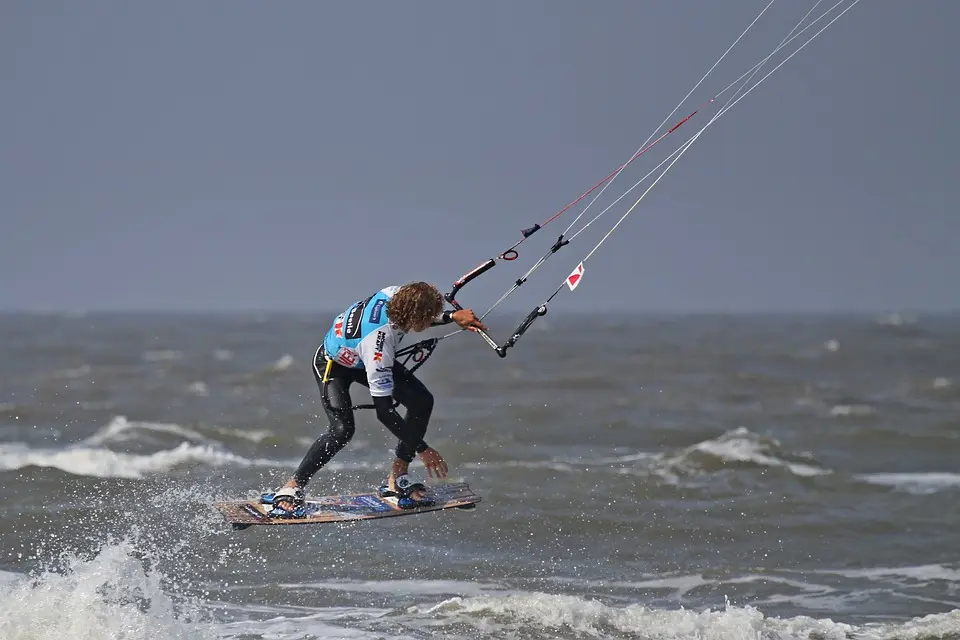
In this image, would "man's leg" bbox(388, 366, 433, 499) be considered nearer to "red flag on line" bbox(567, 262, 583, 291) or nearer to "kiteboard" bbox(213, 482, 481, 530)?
"kiteboard" bbox(213, 482, 481, 530)

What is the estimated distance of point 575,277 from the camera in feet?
29.5

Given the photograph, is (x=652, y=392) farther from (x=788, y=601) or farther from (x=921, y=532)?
(x=788, y=601)

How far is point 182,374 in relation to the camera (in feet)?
102

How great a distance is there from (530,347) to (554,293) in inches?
1652

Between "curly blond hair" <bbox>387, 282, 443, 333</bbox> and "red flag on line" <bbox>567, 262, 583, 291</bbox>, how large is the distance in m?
1.13

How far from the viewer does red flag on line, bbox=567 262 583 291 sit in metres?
8.86

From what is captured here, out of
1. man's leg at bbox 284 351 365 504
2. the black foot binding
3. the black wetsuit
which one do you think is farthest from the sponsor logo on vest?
the black foot binding

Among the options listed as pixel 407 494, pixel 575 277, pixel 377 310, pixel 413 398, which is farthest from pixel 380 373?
pixel 575 277

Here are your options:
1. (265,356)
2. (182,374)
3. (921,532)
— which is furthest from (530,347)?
(921,532)

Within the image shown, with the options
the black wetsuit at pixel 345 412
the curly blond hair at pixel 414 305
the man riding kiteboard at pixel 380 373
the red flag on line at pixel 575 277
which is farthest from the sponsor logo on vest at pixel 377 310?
the red flag on line at pixel 575 277

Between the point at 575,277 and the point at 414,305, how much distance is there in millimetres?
1441

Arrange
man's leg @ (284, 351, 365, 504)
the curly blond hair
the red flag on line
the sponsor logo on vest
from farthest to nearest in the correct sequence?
the red flag on line → man's leg @ (284, 351, 365, 504) → the sponsor logo on vest → the curly blond hair

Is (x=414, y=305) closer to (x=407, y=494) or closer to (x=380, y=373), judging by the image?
(x=380, y=373)

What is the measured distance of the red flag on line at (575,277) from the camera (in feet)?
29.1
